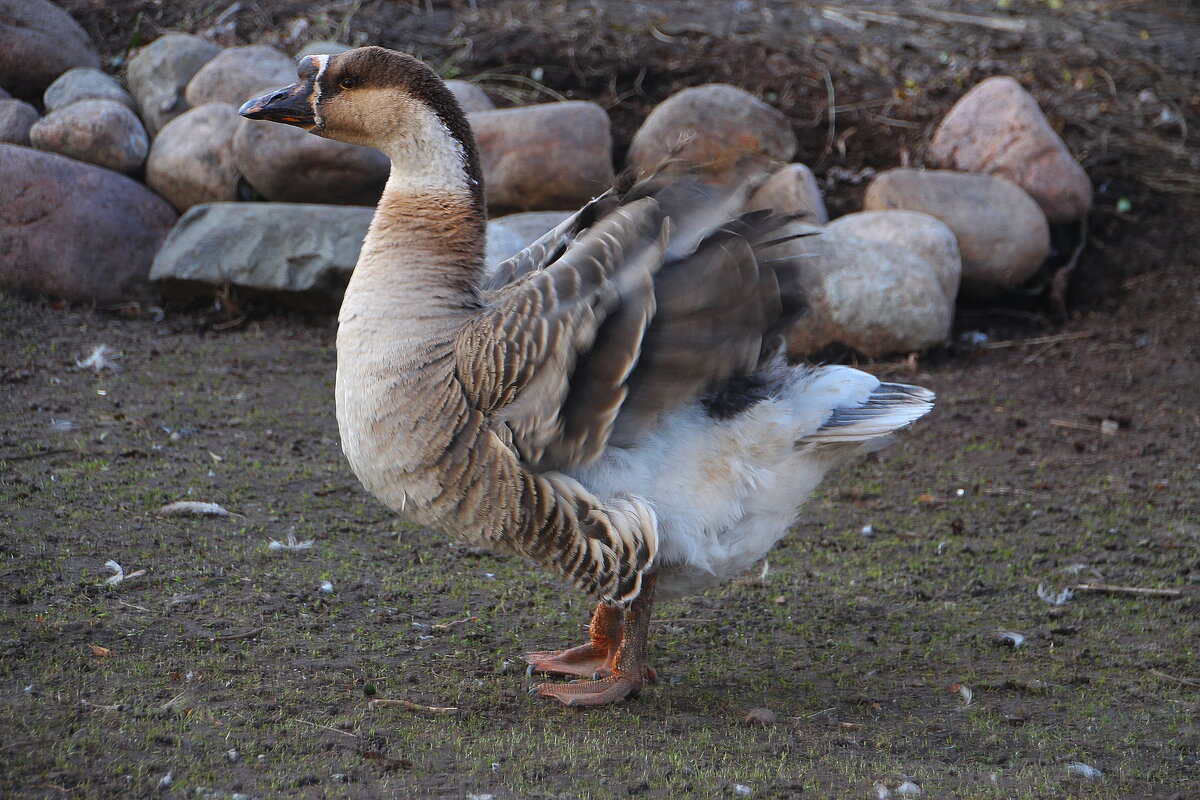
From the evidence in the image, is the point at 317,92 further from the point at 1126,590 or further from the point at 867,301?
the point at 867,301

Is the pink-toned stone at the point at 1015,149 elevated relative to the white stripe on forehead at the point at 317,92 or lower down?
lower down

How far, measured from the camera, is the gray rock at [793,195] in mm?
3357

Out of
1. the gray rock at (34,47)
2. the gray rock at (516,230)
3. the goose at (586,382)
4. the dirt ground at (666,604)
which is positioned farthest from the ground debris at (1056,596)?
the gray rock at (34,47)

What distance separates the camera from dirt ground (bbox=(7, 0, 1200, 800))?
9.98ft

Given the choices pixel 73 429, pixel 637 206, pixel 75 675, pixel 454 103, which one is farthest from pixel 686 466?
pixel 73 429

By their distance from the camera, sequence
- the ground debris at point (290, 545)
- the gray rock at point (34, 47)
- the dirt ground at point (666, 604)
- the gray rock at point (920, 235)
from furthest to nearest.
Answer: the gray rock at point (34, 47) < the gray rock at point (920, 235) < the ground debris at point (290, 545) < the dirt ground at point (666, 604)

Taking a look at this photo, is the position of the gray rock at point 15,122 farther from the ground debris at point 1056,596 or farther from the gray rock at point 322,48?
the ground debris at point 1056,596

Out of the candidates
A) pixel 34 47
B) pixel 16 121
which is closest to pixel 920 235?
pixel 16 121

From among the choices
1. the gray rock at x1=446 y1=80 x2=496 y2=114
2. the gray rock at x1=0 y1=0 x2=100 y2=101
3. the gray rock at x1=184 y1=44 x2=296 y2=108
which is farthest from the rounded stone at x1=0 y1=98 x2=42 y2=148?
the gray rock at x1=446 y1=80 x2=496 y2=114

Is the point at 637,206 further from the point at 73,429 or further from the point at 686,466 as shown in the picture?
the point at 73,429

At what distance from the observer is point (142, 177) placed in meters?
8.18

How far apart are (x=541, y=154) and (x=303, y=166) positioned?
5.60 feet

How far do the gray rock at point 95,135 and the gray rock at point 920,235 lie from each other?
17.1 feet

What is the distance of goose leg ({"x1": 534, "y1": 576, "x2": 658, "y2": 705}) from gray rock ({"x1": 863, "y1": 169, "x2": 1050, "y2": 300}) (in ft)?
17.7
